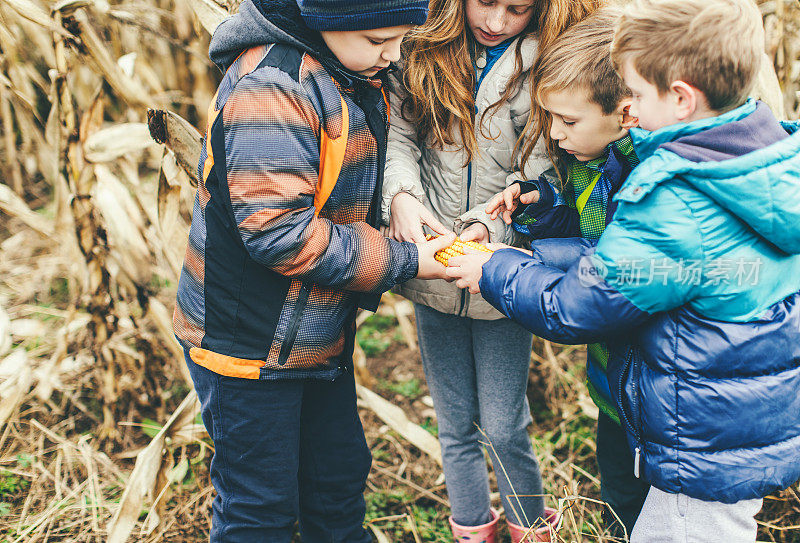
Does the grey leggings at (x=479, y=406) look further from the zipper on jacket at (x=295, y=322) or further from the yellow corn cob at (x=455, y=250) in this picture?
the zipper on jacket at (x=295, y=322)

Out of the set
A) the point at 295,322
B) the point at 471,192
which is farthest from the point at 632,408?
the point at 295,322

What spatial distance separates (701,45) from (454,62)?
1.93 feet

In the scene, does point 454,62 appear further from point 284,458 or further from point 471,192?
point 284,458

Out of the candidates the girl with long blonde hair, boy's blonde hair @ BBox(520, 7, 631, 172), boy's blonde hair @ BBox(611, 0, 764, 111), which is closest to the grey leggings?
the girl with long blonde hair

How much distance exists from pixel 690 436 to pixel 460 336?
0.71 metres

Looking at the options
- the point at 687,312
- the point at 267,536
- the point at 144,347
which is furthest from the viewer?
the point at 144,347

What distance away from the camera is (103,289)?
7.63 feet

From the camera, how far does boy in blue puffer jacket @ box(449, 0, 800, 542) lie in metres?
1.21

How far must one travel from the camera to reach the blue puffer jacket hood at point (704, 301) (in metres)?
1.21

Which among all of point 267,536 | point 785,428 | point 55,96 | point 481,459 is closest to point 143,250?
point 55,96

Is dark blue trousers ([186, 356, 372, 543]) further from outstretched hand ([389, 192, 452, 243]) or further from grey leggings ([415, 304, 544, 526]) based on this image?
outstretched hand ([389, 192, 452, 243])

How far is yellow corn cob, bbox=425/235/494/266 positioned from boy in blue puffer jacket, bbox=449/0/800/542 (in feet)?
0.64

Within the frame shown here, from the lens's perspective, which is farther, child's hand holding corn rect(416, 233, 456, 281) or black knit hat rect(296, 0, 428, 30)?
child's hand holding corn rect(416, 233, 456, 281)

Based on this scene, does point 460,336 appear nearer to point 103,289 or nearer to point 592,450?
point 592,450
